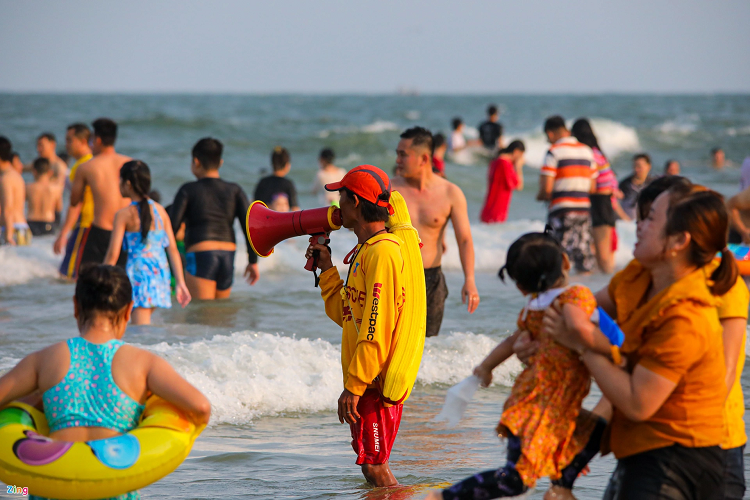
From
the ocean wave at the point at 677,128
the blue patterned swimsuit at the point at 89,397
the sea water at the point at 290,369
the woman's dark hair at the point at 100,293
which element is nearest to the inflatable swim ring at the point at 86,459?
the blue patterned swimsuit at the point at 89,397

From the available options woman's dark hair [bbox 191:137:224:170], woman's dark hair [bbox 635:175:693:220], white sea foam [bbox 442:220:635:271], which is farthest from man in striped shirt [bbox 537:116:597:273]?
woman's dark hair [bbox 635:175:693:220]

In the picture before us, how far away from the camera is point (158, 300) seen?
6.34m

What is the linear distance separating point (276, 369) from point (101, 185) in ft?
8.74

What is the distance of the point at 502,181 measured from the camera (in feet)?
44.3

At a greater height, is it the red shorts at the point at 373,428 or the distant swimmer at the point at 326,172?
the distant swimmer at the point at 326,172

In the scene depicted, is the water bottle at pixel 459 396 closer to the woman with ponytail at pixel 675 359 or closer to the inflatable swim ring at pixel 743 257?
the woman with ponytail at pixel 675 359

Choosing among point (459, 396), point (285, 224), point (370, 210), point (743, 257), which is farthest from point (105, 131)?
point (459, 396)

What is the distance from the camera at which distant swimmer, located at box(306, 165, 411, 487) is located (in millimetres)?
3389

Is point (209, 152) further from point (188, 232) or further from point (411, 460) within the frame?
point (411, 460)

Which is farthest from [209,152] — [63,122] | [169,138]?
[63,122]

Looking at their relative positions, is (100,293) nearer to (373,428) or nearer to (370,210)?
(370,210)

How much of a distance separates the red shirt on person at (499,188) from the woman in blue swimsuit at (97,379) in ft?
35.8

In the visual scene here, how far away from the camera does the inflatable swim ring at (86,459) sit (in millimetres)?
2432

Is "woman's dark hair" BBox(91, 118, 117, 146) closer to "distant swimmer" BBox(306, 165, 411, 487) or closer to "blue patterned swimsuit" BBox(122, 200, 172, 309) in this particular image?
"blue patterned swimsuit" BBox(122, 200, 172, 309)
